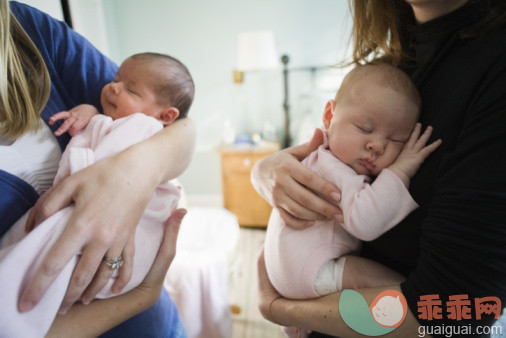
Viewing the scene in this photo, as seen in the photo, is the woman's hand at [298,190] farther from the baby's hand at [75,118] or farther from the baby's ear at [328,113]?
the baby's hand at [75,118]

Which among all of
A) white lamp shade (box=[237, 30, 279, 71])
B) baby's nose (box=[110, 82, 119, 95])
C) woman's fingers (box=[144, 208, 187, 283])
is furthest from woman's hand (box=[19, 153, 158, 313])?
white lamp shade (box=[237, 30, 279, 71])

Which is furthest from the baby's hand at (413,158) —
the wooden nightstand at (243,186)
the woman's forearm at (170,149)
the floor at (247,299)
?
the wooden nightstand at (243,186)

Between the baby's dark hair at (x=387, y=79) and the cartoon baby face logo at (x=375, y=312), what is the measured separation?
47cm

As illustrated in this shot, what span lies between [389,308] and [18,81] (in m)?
0.99

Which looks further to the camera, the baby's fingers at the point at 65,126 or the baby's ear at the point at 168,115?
the baby's ear at the point at 168,115

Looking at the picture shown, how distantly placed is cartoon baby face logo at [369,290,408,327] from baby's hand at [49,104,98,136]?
865 mm

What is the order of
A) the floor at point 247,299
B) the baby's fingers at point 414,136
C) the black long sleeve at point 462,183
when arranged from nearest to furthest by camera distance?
the black long sleeve at point 462,183 → the baby's fingers at point 414,136 → the floor at point 247,299

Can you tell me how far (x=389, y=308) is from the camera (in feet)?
1.88

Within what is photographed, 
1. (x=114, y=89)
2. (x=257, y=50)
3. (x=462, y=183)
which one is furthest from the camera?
(x=257, y=50)

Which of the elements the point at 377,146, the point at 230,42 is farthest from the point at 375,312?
the point at 230,42

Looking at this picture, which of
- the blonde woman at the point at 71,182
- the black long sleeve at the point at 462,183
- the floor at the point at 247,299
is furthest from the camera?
the floor at the point at 247,299

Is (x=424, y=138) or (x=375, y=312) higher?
(x=424, y=138)

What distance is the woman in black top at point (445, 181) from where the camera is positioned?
45 centimetres

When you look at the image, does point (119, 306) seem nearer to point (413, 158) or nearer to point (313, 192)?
point (313, 192)
